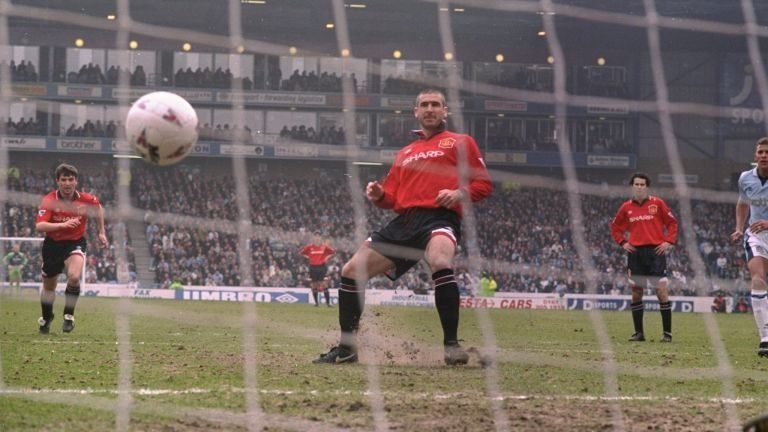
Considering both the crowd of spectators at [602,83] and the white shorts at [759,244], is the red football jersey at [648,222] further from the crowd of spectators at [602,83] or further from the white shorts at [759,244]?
the crowd of spectators at [602,83]

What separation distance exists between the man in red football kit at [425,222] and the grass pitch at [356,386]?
372mm

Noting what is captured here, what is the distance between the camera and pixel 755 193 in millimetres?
9938

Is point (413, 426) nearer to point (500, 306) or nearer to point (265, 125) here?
point (500, 306)

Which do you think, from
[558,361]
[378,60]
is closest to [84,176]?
[378,60]

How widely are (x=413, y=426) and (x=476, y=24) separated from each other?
2212cm

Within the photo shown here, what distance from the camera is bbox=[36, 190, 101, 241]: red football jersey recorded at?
37.8ft

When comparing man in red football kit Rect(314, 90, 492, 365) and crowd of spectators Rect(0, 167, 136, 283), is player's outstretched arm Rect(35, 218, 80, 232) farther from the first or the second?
crowd of spectators Rect(0, 167, 136, 283)

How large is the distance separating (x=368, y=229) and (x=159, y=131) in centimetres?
2566

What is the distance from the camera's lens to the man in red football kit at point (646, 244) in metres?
12.7

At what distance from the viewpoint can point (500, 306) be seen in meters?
30.3

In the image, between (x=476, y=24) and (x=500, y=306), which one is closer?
(x=476, y=24)

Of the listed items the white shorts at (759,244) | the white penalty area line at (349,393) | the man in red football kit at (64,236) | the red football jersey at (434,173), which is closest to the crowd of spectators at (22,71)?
the man in red football kit at (64,236)

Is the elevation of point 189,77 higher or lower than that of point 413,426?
higher

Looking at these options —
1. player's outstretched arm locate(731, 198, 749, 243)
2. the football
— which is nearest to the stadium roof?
player's outstretched arm locate(731, 198, 749, 243)
